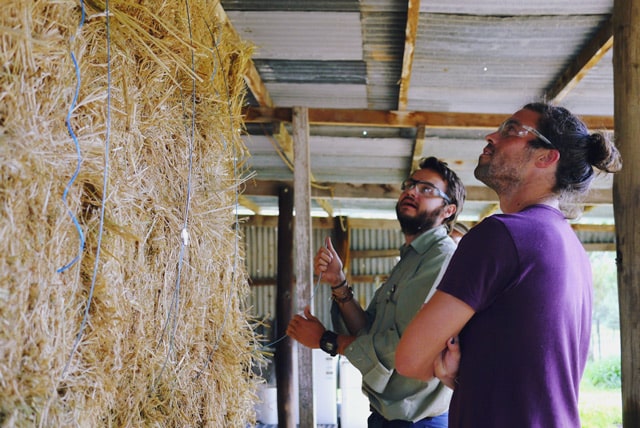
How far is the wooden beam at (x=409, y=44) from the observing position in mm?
3241

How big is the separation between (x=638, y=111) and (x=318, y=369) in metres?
5.78

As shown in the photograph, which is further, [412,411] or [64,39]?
[412,411]

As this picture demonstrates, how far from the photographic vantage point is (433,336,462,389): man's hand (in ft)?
5.24

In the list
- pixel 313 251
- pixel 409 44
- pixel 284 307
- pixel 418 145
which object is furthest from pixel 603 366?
pixel 409 44

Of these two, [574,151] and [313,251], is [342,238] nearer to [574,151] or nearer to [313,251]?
[313,251]

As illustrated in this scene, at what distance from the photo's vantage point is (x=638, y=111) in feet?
7.79

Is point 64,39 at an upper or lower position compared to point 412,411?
upper

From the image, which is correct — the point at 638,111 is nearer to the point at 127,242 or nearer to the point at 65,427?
the point at 127,242

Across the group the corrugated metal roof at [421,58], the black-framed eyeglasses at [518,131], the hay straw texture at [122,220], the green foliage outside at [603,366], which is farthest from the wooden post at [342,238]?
the black-framed eyeglasses at [518,131]

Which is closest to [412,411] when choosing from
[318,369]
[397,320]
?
[397,320]

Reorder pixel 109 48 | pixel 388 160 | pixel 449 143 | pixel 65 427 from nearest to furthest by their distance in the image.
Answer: pixel 65 427 < pixel 109 48 < pixel 449 143 < pixel 388 160

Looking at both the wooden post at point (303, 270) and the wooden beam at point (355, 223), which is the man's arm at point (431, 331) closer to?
the wooden post at point (303, 270)

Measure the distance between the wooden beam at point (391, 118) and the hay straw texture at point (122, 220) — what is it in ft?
6.64

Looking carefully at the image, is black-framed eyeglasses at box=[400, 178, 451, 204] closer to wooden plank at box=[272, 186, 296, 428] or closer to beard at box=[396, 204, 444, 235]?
beard at box=[396, 204, 444, 235]
